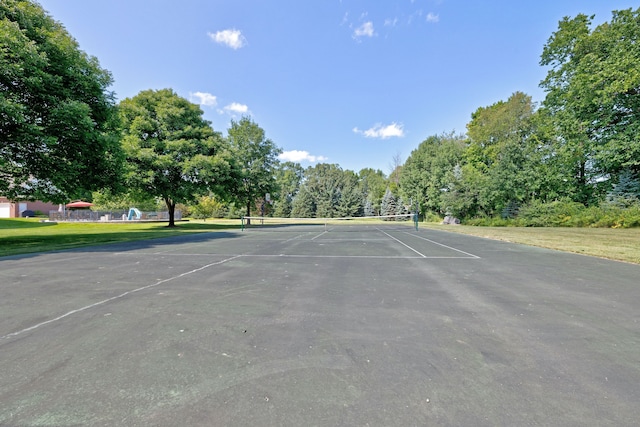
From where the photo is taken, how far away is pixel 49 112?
1300cm

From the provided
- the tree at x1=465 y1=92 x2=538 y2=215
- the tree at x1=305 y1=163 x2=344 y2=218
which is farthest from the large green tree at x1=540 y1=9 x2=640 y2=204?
the tree at x1=305 y1=163 x2=344 y2=218

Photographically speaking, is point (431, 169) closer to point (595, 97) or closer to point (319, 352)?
point (595, 97)

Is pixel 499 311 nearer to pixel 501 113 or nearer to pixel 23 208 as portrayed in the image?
pixel 501 113

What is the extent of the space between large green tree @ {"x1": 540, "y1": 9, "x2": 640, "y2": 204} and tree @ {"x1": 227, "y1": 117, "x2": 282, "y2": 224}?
3039cm

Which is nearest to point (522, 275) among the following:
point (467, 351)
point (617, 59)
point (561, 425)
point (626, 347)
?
point (626, 347)

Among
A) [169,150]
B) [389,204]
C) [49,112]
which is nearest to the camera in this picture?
[49,112]

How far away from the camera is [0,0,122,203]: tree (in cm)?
1176

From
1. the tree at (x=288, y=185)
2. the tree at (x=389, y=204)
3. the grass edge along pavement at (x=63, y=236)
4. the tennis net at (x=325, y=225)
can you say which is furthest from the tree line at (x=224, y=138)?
the tree at (x=288, y=185)

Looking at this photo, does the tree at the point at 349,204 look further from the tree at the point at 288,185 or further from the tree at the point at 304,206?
the tree at the point at 288,185

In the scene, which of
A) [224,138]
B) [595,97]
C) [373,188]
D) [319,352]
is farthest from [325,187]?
[319,352]

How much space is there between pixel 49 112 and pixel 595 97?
36.5 metres

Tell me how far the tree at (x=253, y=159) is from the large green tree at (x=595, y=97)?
30.4m

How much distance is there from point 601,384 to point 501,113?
4635 cm

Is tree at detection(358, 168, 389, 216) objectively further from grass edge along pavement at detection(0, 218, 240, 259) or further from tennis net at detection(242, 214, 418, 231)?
grass edge along pavement at detection(0, 218, 240, 259)
